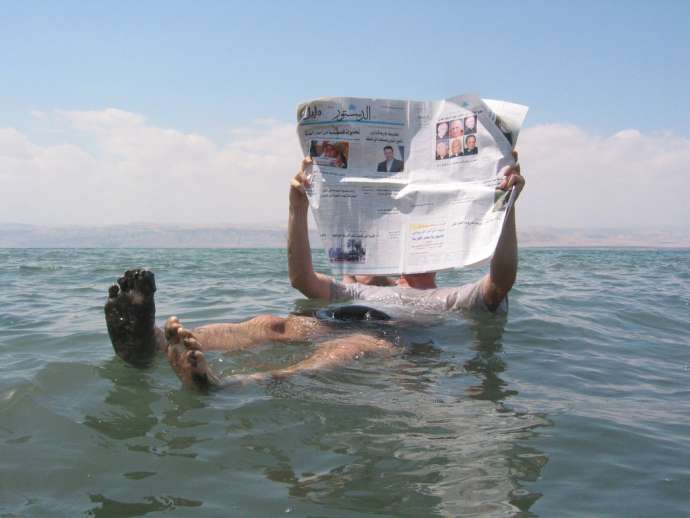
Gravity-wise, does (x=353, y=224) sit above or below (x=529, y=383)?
above

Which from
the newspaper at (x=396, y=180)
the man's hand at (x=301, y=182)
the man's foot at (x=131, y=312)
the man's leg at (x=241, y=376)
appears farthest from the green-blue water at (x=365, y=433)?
the man's hand at (x=301, y=182)

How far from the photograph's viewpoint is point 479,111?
3906 millimetres

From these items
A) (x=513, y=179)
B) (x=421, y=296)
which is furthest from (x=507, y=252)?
(x=421, y=296)

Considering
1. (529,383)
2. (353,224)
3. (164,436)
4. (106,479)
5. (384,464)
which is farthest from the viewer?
(353,224)

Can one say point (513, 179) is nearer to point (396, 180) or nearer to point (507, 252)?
point (507, 252)

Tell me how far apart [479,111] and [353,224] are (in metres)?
1.16

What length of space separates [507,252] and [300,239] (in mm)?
1471

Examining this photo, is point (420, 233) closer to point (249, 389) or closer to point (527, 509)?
point (249, 389)

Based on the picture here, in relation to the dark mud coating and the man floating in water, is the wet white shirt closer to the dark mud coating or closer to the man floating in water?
the man floating in water

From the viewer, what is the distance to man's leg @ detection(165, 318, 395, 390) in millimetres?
2697

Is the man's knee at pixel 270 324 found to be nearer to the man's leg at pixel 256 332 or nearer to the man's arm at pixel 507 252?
the man's leg at pixel 256 332

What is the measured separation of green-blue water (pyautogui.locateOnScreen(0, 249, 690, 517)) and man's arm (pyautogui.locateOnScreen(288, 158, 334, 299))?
689mm

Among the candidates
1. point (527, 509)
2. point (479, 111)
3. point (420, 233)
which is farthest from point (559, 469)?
point (479, 111)

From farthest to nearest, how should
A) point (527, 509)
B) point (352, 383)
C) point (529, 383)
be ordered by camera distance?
point (529, 383) < point (352, 383) < point (527, 509)
